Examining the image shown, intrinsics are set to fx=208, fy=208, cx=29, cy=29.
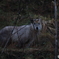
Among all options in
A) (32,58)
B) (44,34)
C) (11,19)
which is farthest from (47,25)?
(11,19)

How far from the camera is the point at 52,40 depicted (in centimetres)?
548

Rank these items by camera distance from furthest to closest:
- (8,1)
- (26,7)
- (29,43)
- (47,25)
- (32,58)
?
(8,1)
(26,7)
(29,43)
(32,58)
(47,25)

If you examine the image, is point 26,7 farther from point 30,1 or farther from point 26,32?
point 26,32

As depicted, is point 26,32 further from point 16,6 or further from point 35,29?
point 16,6

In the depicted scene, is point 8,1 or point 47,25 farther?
point 8,1

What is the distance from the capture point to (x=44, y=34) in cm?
504

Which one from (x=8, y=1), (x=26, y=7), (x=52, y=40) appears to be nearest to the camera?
(x=52, y=40)

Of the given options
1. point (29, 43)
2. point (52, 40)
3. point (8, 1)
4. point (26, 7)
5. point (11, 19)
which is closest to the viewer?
point (52, 40)

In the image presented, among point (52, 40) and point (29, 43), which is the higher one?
point (52, 40)

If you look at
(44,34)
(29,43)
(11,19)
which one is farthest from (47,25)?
(11,19)

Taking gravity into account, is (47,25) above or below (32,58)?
above

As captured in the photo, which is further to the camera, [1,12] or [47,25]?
[1,12]

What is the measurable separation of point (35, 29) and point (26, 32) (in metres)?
0.41

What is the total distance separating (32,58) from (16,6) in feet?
21.4
